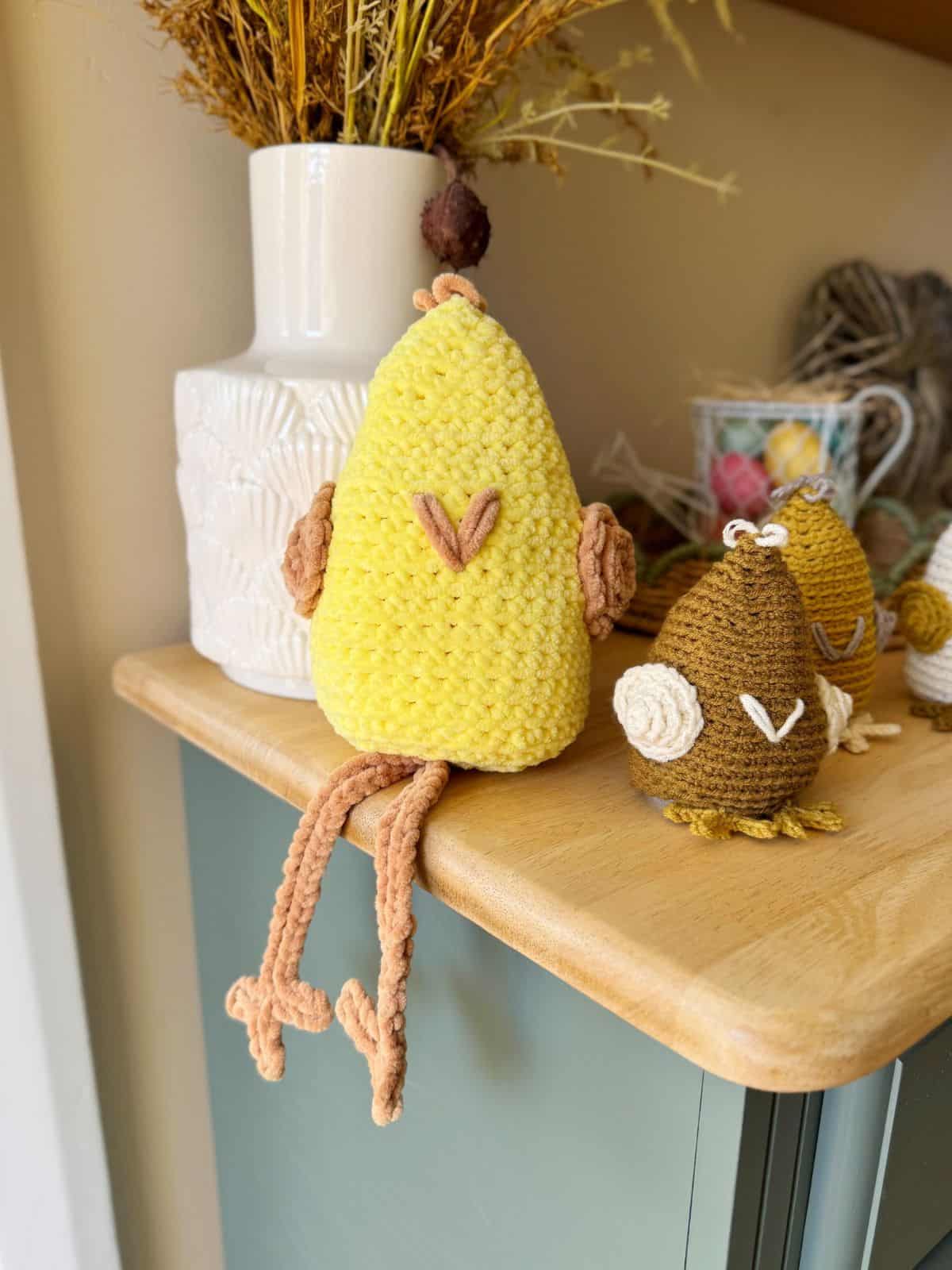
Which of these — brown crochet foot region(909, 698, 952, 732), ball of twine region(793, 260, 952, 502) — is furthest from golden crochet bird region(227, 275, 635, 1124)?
ball of twine region(793, 260, 952, 502)

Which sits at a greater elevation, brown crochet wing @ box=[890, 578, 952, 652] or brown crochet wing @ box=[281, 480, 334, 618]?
brown crochet wing @ box=[281, 480, 334, 618]

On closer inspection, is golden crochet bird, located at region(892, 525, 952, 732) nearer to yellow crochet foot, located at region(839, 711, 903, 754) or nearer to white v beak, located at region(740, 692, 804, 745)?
yellow crochet foot, located at region(839, 711, 903, 754)

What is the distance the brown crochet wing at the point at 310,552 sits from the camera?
0.40 metres

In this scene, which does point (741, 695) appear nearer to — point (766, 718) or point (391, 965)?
point (766, 718)

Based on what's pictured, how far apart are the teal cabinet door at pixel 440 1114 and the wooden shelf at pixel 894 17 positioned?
0.88 metres

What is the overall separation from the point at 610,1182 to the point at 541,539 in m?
0.26

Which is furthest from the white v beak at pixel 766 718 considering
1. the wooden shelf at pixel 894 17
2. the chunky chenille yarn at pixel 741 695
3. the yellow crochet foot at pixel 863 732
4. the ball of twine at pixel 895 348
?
the wooden shelf at pixel 894 17

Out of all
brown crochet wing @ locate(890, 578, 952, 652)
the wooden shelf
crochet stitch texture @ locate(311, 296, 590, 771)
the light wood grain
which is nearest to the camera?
the light wood grain

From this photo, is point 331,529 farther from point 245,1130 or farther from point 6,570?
point 245,1130

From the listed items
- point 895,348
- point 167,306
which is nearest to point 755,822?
point 167,306

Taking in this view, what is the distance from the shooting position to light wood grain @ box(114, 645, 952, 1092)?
0.92 ft

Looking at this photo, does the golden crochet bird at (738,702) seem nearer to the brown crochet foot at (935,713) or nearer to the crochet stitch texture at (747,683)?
the crochet stitch texture at (747,683)

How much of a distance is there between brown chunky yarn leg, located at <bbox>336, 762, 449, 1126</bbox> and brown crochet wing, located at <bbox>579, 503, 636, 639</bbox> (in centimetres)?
10

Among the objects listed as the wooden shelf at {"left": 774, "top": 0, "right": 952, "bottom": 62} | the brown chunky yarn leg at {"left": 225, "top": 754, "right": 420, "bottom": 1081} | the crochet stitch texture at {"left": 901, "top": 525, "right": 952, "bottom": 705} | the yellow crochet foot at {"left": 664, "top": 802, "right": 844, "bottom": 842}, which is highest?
the wooden shelf at {"left": 774, "top": 0, "right": 952, "bottom": 62}
